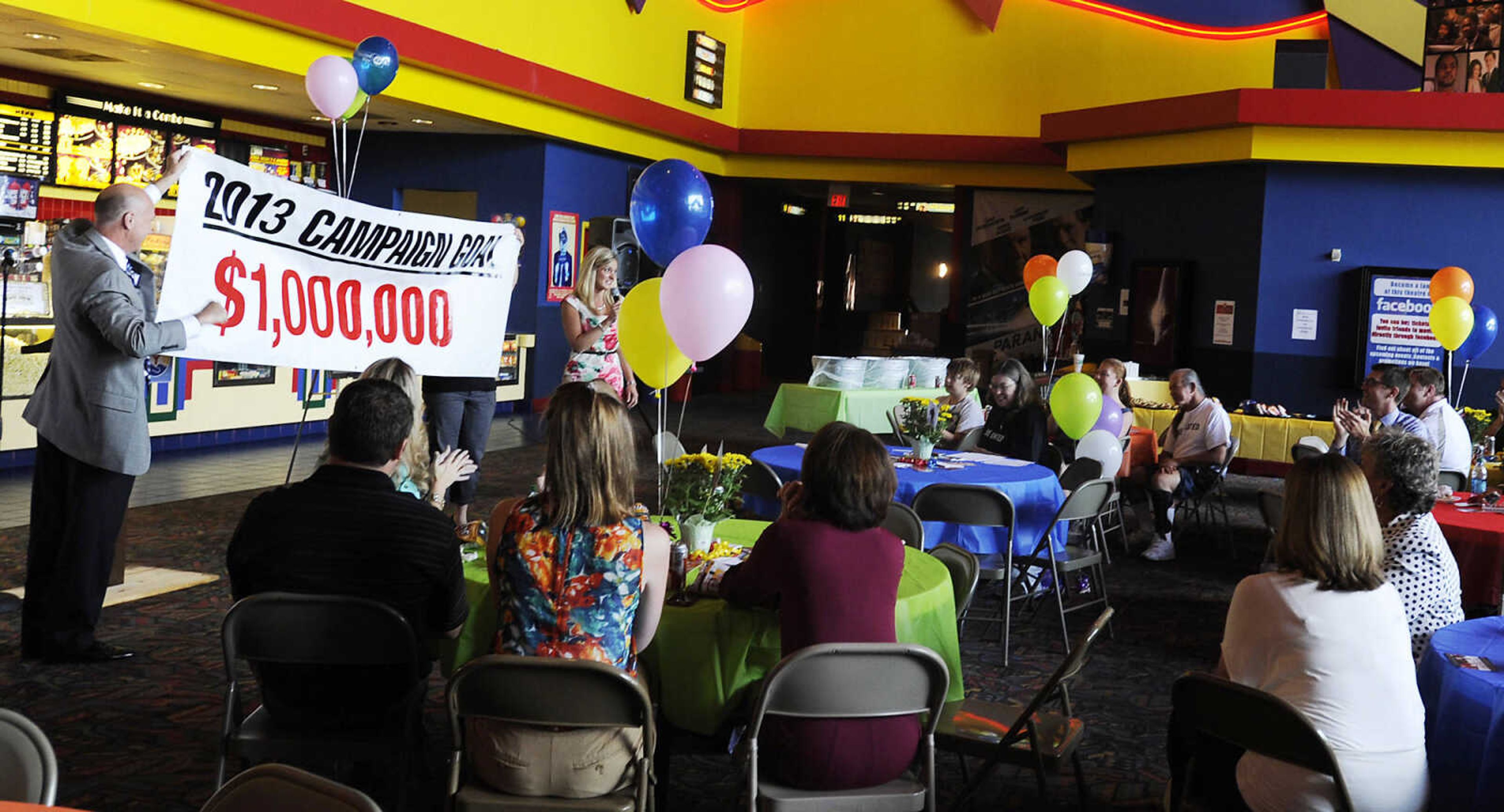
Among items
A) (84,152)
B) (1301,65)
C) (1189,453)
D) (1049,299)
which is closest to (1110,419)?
(1189,453)

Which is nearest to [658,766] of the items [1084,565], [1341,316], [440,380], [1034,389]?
[1084,565]

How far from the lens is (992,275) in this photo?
1662 cm

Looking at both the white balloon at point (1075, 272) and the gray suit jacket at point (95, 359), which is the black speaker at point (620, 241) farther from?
the gray suit jacket at point (95, 359)

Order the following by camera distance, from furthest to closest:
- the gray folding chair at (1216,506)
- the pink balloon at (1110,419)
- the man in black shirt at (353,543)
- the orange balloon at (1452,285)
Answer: the orange balloon at (1452,285) < the gray folding chair at (1216,506) < the pink balloon at (1110,419) < the man in black shirt at (353,543)

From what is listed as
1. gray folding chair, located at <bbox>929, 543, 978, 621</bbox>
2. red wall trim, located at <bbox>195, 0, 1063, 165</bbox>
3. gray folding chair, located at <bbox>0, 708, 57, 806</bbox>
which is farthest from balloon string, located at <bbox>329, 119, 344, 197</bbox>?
gray folding chair, located at <bbox>0, 708, 57, 806</bbox>

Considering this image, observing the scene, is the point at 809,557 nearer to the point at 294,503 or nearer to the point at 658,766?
the point at 658,766

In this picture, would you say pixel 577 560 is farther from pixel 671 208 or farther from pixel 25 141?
pixel 25 141

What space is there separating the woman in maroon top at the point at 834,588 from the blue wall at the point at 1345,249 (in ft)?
33.7

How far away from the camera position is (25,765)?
1.90 metres

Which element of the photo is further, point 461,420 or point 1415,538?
point 461,420

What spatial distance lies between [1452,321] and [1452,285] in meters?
1.10

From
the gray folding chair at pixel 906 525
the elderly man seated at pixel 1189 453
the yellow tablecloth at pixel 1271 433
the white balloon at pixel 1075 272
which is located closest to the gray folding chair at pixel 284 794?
the gray folding chair at pixel 906 525

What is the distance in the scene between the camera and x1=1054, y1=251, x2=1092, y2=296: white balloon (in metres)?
9.55

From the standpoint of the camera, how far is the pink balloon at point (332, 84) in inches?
237
